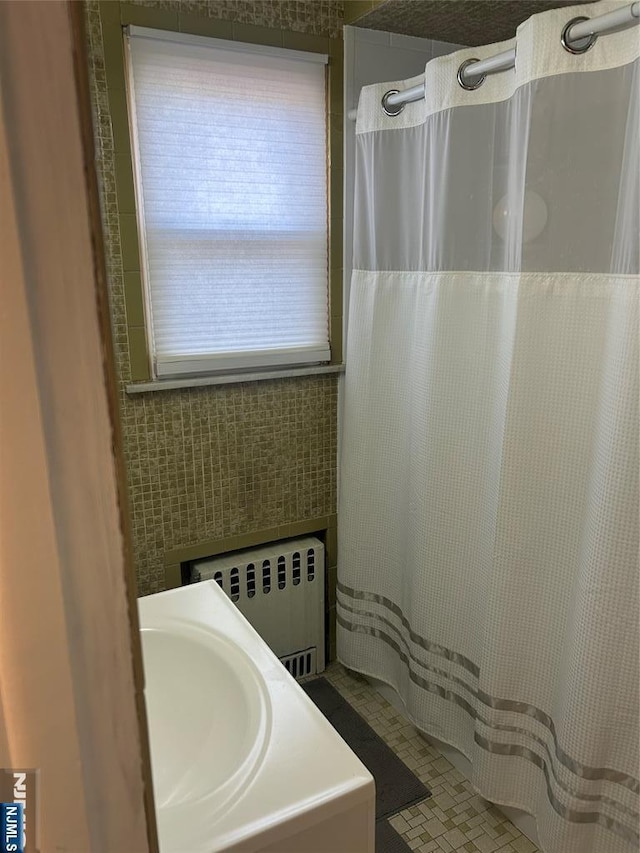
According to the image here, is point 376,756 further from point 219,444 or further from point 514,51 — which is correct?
point 514,51

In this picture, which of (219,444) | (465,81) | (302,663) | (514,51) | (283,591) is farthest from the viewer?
(302,663)

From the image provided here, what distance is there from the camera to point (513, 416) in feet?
4.97

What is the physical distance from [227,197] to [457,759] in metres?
1.77

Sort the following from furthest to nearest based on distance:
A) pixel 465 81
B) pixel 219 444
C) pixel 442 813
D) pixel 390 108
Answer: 1. pixel 219 444
2. pixel 390 108
3. pixel 442 813
4. pixel 465 81

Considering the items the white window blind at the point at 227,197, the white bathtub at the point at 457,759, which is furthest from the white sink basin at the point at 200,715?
the white bathtub at the point at 457,759

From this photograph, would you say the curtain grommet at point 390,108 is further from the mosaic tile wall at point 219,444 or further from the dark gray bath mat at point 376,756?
the dark gray bath mat at point 376,756

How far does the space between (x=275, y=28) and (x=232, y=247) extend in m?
0.61

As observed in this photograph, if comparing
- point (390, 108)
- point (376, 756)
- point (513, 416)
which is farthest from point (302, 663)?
point (390, 108)

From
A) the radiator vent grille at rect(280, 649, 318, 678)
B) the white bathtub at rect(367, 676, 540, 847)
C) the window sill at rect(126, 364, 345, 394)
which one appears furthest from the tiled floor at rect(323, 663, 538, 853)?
the window sill at rect(126, 364, 345, 394)

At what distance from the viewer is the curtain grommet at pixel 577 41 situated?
1269 mm

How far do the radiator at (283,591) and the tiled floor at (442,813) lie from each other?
336 mm

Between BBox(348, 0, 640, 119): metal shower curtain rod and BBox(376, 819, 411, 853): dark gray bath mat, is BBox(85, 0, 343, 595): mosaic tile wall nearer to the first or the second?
BBox(348, 0, 640, 119): metal shower curtain rod

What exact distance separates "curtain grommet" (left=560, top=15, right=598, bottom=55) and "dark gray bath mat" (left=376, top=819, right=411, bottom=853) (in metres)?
1.87

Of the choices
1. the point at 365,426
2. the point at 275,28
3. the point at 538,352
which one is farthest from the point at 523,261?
the point at 275,28
